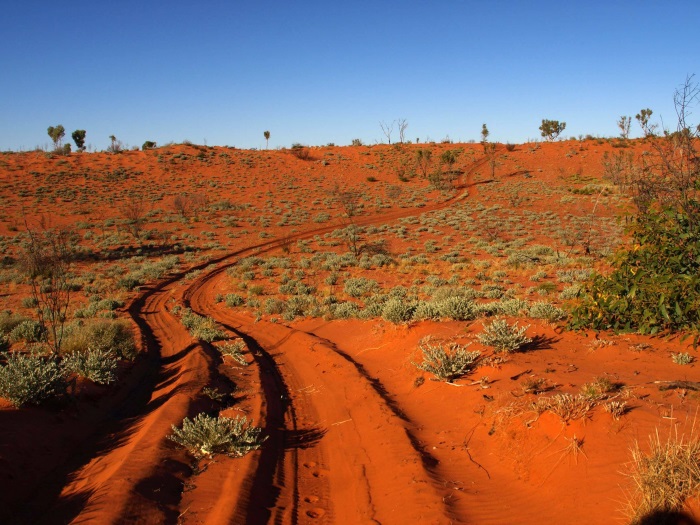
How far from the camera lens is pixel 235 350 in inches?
420

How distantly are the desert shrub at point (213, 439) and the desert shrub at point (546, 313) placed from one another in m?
6.00

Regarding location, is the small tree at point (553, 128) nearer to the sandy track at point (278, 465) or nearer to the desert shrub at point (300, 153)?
the desert shrub at point (300, 153)

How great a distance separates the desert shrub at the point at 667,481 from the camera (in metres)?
3.11

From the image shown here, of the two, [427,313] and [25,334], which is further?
[25,334]

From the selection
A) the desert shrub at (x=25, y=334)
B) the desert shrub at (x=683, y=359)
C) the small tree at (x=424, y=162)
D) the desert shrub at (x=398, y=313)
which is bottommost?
the desert shrub at (x=25, y=334)

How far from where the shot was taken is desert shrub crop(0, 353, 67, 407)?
638cm

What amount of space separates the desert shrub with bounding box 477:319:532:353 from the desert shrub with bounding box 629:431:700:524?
3865 millimetres

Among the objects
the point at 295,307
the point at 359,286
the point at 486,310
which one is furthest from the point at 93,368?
the point at 359,286

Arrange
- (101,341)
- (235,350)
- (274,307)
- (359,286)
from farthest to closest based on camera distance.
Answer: (359,286), (274,307), (235,350), (101,341)

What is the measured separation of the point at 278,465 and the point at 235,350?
559 centimetres

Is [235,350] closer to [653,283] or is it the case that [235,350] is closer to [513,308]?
[513,308]

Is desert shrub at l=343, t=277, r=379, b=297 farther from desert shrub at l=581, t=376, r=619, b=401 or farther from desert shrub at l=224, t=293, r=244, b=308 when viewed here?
desert shrub at l=581, t=376, r=619, b=401

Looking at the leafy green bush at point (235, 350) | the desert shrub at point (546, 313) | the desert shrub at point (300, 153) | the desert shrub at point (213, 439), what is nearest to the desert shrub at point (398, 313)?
the desert shrub at point (546, 313)

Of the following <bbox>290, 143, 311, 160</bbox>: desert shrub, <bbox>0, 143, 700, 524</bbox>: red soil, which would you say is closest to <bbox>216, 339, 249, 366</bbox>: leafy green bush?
<bbox>0, 143, 700, 524</bbox>: red soil
